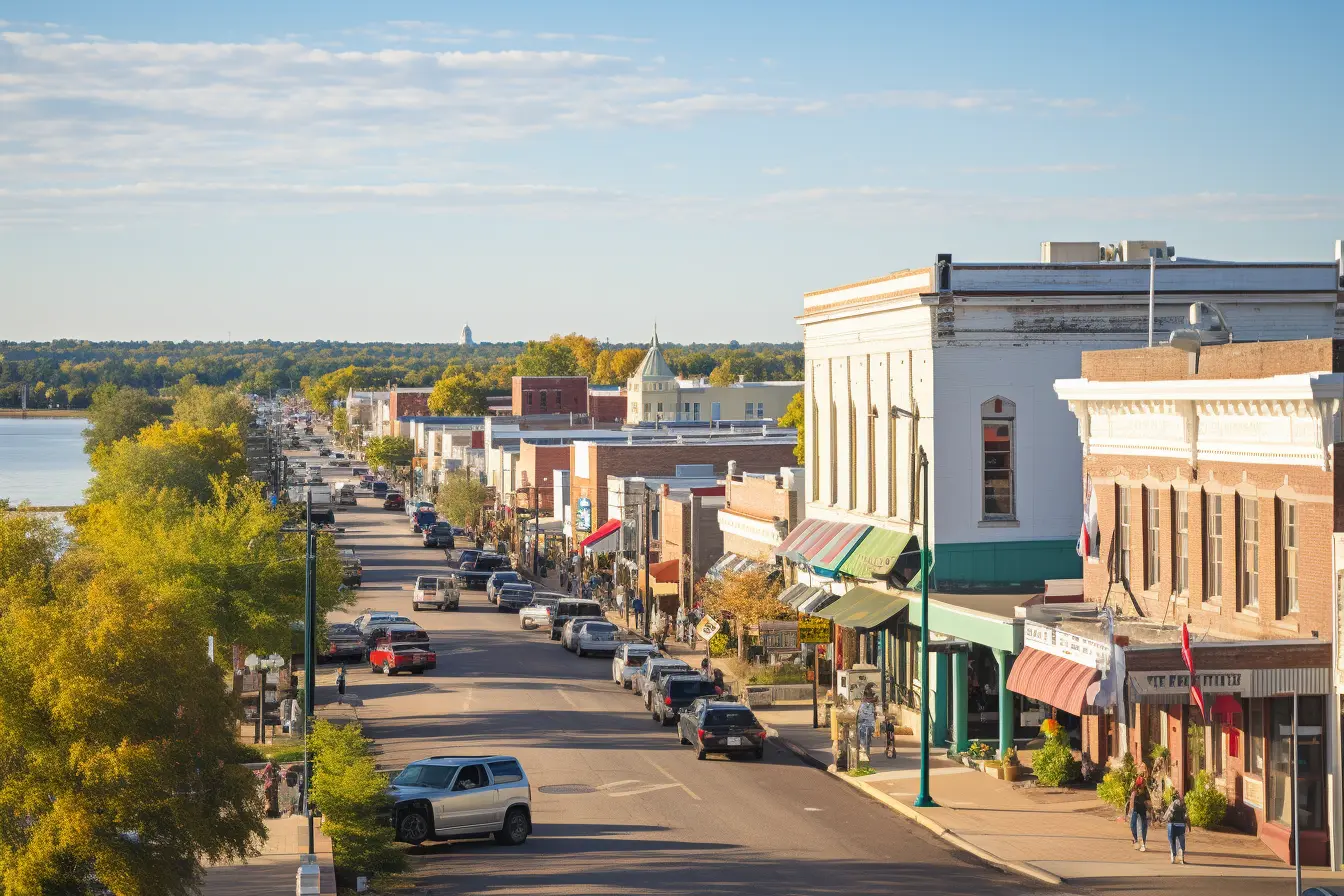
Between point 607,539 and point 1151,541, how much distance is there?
49549 millimetres

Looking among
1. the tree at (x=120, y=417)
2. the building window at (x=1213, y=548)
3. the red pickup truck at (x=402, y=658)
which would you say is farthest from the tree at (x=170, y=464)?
the building window at (x=1213, y=548)

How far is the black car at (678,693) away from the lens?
4328cm

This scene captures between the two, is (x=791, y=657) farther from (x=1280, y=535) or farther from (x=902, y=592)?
(x=1280, y=535)

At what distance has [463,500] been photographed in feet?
388

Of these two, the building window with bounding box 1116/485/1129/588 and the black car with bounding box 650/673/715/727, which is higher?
the building window with bounding box 1116/485/1129/588

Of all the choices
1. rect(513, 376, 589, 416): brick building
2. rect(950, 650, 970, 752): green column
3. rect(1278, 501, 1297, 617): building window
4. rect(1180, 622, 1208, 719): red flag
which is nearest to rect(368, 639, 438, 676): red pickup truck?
rect(950, 650, 970, 752): green column

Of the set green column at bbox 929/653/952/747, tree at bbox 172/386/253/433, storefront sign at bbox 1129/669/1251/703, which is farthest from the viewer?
tree at bbox 172/386/253/433

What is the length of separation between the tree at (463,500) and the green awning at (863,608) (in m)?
72.6

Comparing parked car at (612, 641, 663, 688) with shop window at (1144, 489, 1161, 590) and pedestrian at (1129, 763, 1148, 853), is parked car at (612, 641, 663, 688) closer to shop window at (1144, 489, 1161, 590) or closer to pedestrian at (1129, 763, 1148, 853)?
shop window at (1144, 489, 1161, 590)

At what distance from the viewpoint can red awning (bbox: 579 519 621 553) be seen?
81125mm

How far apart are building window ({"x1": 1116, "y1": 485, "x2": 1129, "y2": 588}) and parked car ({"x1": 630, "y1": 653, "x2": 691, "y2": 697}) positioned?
52.3 ft

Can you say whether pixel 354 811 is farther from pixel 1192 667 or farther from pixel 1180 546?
pixel 1180 546

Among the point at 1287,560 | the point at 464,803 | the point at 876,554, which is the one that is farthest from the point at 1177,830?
the point at 876,554

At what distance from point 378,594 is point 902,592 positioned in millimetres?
41623
